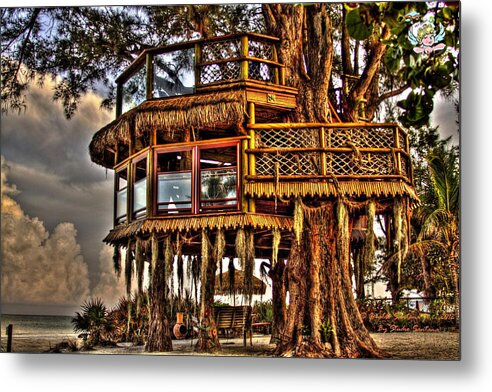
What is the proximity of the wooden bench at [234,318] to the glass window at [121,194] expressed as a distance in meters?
1.36

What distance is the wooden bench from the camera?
644 cm

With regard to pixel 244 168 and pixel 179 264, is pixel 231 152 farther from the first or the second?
pixel 179 264

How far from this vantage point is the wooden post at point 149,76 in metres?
6.98

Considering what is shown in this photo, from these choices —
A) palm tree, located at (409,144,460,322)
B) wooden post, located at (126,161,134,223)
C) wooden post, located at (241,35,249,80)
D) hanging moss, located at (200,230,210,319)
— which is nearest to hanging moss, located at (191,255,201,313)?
hanging moss, located at (200,230,210,319)

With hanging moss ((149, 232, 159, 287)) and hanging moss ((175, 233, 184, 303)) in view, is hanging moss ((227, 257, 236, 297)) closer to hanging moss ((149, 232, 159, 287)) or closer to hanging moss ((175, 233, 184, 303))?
hanging moss ((175, 233, 184, 303))

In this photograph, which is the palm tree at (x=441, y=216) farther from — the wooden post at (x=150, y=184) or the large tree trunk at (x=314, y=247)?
the wooden post at (x=150, y=184)

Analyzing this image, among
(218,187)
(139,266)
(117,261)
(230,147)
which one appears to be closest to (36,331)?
(117,261)

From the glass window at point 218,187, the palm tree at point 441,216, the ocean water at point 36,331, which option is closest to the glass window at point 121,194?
the glass window at point 218,187

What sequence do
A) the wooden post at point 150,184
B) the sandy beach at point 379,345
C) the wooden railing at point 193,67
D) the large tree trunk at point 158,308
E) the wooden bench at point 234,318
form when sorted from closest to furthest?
the sandy beach at point 379,345, the wooden bench at point 234,318, the large tree trunk at point 158,308, the wooden railing at point 193,67, the wooden post at point 150,184

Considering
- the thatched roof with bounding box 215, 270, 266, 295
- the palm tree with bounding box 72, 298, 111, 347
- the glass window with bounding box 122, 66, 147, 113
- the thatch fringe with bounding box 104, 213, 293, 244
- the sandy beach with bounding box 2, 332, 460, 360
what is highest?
the glass window with bounding box 122, 66, 147, 113

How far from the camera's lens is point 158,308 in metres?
6.83

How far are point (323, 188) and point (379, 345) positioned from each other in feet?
5.27

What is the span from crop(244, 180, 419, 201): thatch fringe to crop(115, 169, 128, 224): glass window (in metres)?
1.32

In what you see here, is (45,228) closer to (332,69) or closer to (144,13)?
(144,13)
